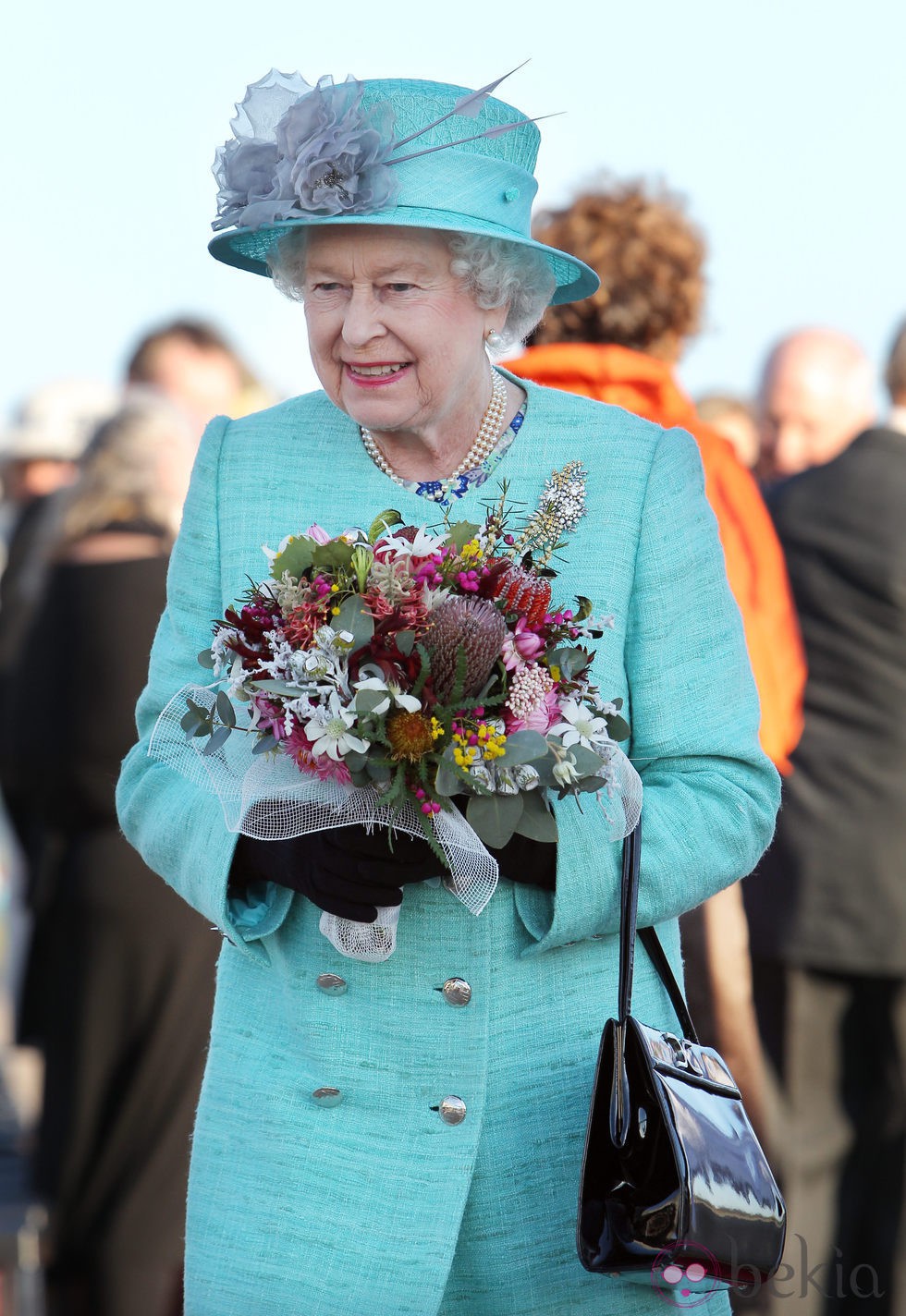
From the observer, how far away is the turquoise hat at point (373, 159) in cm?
210

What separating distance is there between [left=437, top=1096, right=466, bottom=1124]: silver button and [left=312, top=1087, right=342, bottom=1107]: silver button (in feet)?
0.43

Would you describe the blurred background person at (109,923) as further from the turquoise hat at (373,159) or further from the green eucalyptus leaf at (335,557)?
the green eucalyptus leaf at (335,557)

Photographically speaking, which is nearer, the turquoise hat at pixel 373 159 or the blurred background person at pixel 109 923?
the turquoise hat at pixel 373 159

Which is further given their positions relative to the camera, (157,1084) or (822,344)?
(822,344)

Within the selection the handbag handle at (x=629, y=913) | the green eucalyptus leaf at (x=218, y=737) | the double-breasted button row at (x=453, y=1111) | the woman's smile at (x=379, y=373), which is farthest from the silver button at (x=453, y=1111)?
the woman's smile at (x=379, y=373)

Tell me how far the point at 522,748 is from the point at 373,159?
2.59 ft

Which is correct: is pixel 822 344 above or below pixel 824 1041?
above

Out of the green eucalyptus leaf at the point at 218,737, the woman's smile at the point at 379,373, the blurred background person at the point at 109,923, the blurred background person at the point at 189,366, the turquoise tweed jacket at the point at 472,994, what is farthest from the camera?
the blurred background person at the point at 189,366

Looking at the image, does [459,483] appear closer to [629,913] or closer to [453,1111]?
[629,913]

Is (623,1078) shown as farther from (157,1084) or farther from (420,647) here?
(157,1084)

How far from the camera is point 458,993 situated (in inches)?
82.2

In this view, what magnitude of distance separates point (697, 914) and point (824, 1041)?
4.50ft

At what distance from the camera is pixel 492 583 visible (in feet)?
5.96

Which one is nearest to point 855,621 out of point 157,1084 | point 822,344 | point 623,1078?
point 822,344
